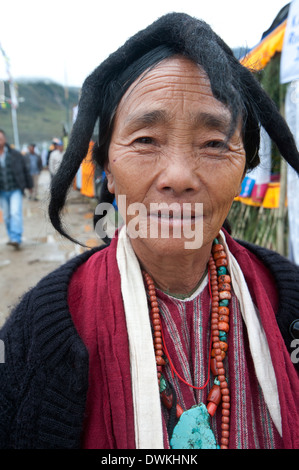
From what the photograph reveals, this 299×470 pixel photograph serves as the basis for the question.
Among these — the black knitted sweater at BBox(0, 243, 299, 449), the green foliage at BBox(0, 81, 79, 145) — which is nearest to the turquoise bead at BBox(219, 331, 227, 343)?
the black knitted sweater at BBox(0, 243, 299, 449)

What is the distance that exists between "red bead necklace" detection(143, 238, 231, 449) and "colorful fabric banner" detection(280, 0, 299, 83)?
205cm

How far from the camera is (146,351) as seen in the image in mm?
1133

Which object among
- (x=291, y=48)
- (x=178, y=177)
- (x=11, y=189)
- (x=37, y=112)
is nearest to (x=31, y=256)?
(x=11, y=189)

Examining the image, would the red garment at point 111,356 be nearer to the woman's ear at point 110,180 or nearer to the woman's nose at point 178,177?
the woman's ear at point 110,180

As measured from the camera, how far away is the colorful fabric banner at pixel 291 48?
2.62m

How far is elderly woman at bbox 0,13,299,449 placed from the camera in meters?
1.06

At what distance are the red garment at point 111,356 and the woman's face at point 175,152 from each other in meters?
0.26

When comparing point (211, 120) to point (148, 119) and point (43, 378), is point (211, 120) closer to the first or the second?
point (148, 119)

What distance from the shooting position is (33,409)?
1048 mm

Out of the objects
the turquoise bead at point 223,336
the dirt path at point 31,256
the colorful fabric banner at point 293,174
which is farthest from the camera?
the dirt path at point 31,256

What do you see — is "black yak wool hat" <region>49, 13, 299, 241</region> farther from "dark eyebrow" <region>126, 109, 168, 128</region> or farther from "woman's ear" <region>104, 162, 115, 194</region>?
"dark eyebrow" <region>126, 109, 168, 128</region>

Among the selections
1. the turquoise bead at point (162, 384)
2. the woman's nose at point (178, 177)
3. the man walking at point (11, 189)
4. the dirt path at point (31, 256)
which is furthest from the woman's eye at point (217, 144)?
the man walking at point (11, 189)
